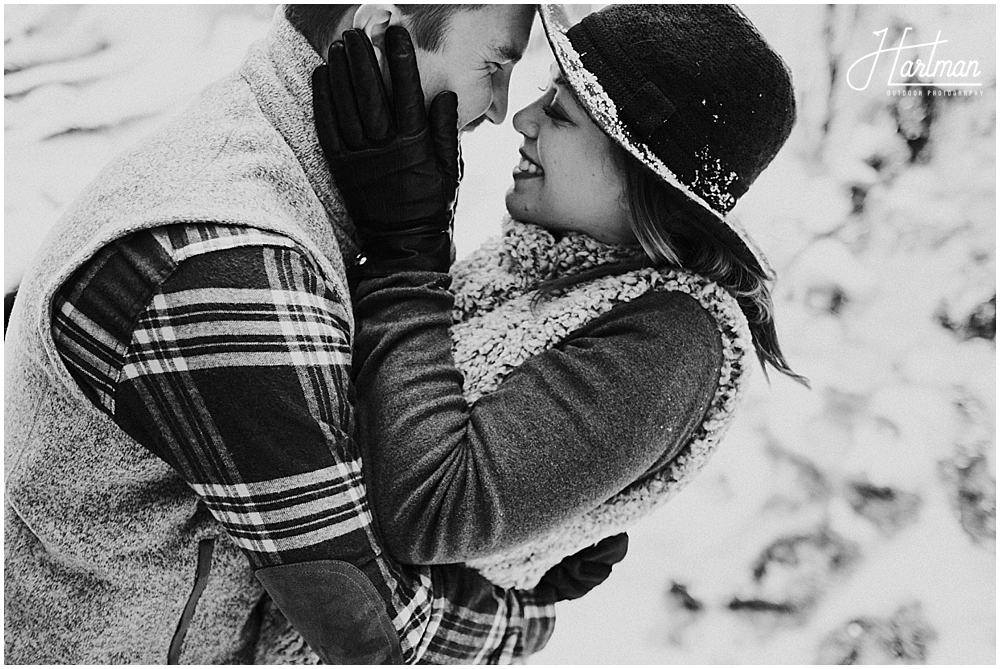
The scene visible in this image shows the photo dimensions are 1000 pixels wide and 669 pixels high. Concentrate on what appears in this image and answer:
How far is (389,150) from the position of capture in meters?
0.88

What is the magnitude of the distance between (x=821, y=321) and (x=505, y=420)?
3.11ft

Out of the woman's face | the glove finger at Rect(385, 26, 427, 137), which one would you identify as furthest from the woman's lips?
the glove finger at Rect(385, 26, 427, 137)

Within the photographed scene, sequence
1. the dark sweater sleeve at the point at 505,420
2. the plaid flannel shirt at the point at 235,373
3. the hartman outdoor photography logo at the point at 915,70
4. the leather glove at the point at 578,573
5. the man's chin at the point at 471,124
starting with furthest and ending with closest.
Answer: the hartman outdoor photography logo at the point at 915,70, the leather glove at the point at 578,573, the man's chin at the point at 471,124, the dark sweater sleeve at the point at 505,420, the plaid flannel shirt at the point at 235,373

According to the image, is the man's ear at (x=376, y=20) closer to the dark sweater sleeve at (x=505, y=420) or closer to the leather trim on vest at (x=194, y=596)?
the dark sweater sleeve at (x=505, y=420)

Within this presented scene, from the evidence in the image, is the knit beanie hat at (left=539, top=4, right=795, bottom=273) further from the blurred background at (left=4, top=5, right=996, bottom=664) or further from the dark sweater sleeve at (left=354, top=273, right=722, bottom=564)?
the blurred background at (left=4, top=5, right=996, bottom=664)

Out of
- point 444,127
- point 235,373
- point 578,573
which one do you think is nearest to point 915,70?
point 444,127

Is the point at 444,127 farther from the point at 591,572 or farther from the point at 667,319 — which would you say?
the point at 591,572

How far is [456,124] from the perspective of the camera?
0.96 m

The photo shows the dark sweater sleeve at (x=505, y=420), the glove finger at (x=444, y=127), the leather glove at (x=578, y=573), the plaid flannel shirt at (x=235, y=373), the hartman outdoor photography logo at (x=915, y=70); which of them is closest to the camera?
the plaid flannel shirt at (x=235, y=373)

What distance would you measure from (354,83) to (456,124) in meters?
0.15

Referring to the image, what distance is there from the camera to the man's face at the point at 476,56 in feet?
3.10

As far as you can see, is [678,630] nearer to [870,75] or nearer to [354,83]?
[870,75]

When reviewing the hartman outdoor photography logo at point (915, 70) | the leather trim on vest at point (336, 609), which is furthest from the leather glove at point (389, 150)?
the hartman outdoor photography logo at point (915, 70)

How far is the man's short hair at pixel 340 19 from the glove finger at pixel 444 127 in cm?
6
